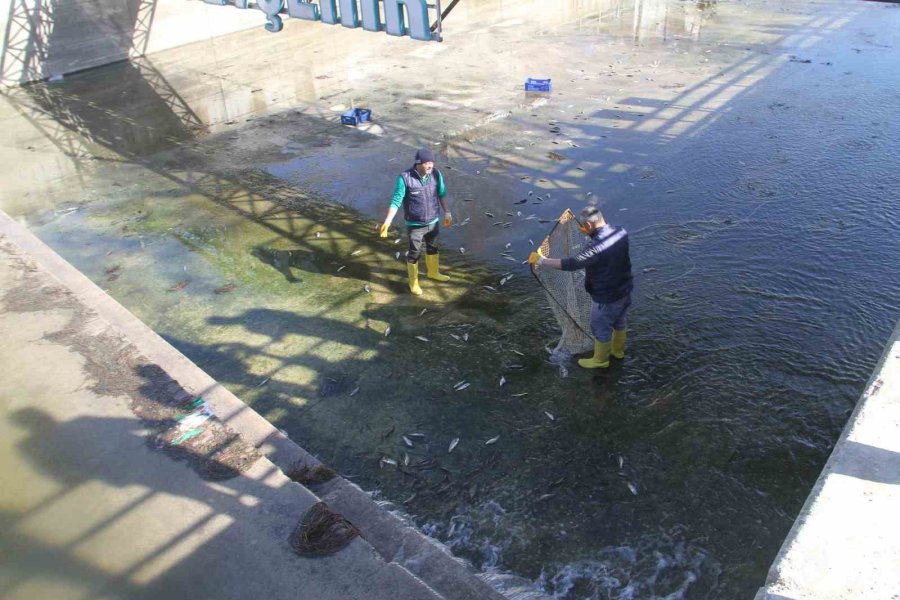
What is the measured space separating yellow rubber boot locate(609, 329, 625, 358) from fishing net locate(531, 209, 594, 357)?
12.2 inches

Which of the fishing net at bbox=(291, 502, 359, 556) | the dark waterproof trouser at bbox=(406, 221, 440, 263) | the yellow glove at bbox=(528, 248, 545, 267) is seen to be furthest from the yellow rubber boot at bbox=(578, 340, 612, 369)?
the fishing net at bbox=(291, 502, 359, 556)

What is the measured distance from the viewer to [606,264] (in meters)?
6.60

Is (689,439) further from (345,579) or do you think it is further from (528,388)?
(345,579)

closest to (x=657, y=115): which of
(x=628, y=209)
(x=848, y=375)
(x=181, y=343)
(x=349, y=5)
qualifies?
(x=628, y=209)

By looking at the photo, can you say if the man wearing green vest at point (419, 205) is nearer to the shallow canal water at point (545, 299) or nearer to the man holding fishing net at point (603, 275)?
the shallow canal water at point (545, 299)

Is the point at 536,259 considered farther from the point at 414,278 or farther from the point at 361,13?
the point at 361,13

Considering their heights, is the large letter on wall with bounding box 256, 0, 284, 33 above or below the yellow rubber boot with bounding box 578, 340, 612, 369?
above

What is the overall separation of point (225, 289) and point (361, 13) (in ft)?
21.2

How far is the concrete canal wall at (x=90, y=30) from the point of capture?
64.3ft

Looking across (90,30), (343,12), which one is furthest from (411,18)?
(90,30)

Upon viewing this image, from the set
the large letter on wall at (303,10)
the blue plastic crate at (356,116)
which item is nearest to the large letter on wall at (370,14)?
the large letter on wall at (303,10)

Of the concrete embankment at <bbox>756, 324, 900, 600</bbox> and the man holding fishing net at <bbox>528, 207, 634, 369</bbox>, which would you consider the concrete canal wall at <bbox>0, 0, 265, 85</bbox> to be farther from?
the concrete embankment at <bbox>756, 324, 900, 600</bbox>

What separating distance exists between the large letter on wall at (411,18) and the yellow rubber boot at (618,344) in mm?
6851

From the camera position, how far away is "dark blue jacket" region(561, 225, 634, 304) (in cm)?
653
